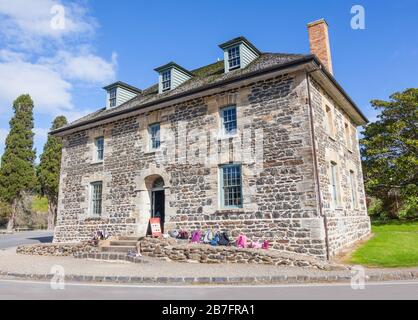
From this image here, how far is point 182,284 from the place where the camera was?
8133 mm

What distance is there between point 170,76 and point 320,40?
794cm

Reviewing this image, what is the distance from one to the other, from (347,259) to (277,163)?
4.05 m

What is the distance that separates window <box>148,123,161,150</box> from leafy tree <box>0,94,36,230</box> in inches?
999

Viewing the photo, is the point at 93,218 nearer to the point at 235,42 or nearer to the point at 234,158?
the point at 234,158

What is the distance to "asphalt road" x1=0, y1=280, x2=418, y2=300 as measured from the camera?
249 inches

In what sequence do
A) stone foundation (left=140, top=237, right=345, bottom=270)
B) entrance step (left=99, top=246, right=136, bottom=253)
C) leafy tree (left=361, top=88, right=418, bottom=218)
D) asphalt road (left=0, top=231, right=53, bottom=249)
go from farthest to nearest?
leafy tree (left=361, top=88, right=418, bottom=218) → asphalt road (left=0, top=231, right=53, bottom=249) → entrance step (left=99, top=246, right=136, bottom=253) → stone foundation (left=140, top=237, right=345, bottom=270)

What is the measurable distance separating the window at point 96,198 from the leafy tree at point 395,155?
64.5 feet

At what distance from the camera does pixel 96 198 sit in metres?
17.6

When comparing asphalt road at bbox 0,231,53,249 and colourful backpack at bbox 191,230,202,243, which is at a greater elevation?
colourful backpack at bbox 191,230,202,243

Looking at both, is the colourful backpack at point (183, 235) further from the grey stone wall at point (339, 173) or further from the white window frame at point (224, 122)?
the grey stone wall at point (339, 173)

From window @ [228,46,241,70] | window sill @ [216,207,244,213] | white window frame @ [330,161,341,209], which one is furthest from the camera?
window @ [228,46,241,70]

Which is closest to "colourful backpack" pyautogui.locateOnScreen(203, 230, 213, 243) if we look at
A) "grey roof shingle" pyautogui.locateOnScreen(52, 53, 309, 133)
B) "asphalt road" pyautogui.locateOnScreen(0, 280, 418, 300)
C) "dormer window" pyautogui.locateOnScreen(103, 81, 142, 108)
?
"asphalt road" pyautogui.locateOnScreen(0, 280, 418, 300)

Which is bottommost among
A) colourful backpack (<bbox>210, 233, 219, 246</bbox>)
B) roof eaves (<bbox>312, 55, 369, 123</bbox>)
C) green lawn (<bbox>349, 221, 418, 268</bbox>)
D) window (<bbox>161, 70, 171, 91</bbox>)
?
green lawn (<bbox>349, 221, 418, 268</bbox>)

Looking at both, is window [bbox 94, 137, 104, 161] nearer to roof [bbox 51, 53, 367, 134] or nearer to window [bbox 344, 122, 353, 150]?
roof [bbox 51, 53, 367, 134]
